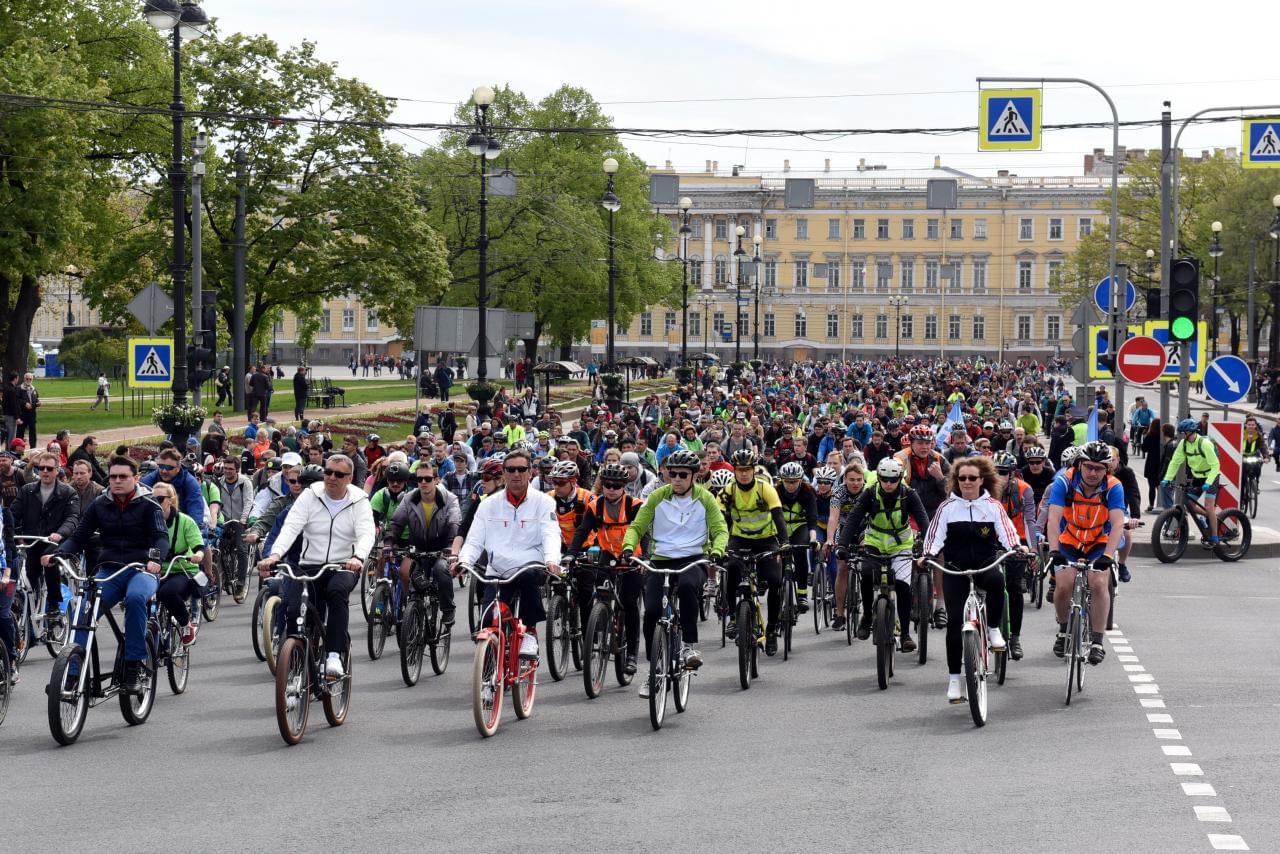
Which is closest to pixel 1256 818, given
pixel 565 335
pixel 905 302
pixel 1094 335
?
pixel 1094 335

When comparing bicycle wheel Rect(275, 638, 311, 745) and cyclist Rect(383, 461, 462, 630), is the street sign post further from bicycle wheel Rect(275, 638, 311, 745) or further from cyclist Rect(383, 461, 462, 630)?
bicycle wheel Rect(275, 638, 311, 745)

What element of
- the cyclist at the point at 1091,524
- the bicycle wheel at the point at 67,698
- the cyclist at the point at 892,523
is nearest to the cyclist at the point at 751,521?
the cyclist at the point at 892,523

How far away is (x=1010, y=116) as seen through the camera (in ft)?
74.4

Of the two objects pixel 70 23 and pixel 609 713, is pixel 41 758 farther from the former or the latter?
pixel 70 23

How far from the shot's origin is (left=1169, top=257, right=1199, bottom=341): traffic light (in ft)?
65.9

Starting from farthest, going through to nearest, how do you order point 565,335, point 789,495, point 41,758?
point 565,335 < point 789,495 < point 41,758

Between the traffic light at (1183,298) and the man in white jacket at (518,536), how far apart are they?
1090 cm

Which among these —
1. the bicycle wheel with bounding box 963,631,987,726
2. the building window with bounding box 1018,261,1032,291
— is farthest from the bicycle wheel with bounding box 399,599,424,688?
the building window with bounding box 1018,261,1032,291

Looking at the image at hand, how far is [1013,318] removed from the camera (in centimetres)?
14012

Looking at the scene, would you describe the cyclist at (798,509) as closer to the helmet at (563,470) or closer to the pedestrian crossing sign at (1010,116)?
the helmet at (563,470)

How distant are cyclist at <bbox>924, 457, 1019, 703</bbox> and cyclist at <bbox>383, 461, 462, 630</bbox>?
146 inches

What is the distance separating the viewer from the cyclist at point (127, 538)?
11203mm

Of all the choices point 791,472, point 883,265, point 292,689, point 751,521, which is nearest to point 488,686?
point 292,689

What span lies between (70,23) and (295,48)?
730 centimetres
